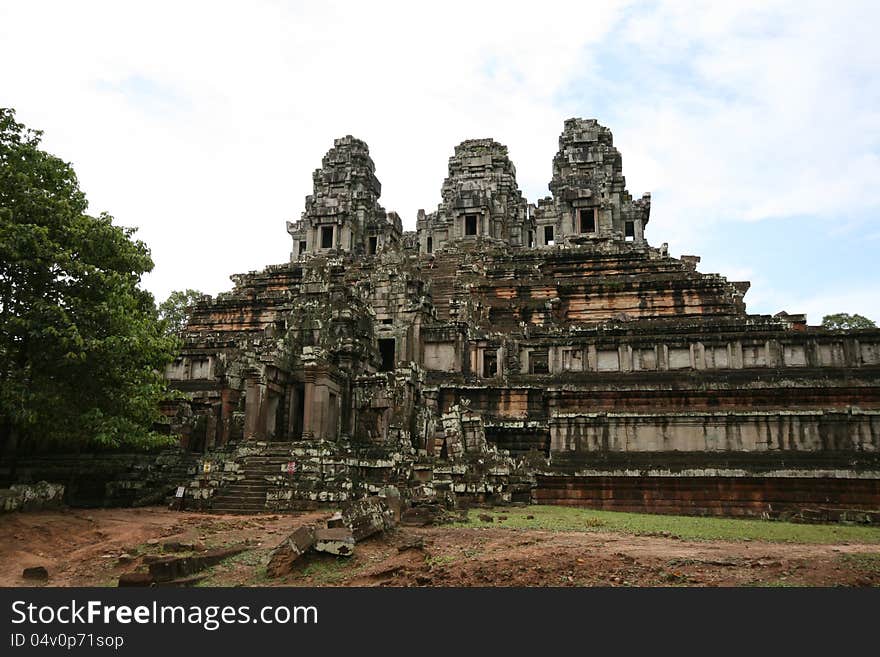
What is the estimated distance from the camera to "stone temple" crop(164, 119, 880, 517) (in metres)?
20.3

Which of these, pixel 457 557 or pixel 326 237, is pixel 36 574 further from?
pixel 326 237

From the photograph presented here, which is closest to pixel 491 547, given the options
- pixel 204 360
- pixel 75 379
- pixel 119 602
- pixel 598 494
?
pixel 119 602

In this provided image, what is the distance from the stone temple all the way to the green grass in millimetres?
2324

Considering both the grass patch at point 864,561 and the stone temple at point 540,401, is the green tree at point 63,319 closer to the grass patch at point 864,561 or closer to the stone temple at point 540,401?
the stone temple at point 540,401

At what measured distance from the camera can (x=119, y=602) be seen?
7832mm

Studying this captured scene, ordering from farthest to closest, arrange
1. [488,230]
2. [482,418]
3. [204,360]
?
[488,230] → [204,360] → [482,418]

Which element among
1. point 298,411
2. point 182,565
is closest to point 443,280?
point 298,411

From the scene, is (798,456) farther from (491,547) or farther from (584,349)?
(491,547)

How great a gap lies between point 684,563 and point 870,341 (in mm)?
19637

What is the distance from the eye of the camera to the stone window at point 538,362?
92.8ft

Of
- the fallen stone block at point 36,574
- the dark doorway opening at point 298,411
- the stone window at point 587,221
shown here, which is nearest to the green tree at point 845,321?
the stone window at point 587,221

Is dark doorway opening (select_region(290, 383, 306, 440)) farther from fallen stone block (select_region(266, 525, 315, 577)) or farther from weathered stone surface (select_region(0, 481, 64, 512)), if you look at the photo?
fallen stone block (select_region(266, 525, 315, 577))

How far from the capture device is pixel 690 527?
1559cm

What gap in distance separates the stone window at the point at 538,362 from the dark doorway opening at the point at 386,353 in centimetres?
571
